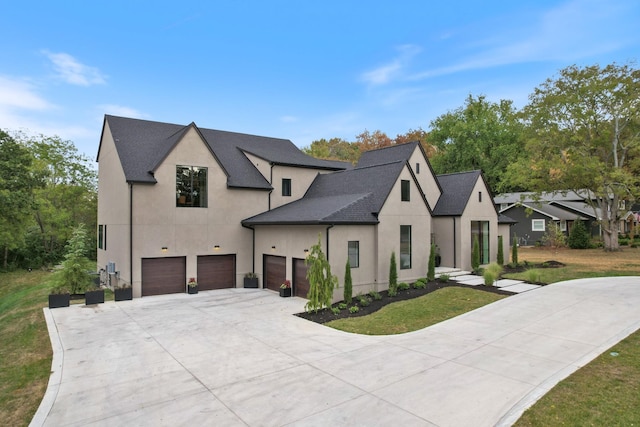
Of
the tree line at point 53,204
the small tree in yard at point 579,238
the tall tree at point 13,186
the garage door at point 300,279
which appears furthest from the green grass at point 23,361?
the small tree in yard at point 579,238

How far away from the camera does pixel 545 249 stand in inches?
1391

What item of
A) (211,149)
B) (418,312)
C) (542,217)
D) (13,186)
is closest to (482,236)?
(418,312)

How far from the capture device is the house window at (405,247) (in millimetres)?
17453

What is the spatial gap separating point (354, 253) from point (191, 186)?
8.82m

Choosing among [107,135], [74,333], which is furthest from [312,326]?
[107,135]

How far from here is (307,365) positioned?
325 inches

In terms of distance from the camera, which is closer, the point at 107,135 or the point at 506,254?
the point at 107,135

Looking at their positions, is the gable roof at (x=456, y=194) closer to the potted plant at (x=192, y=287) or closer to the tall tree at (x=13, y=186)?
the potted plant at (x=192, y=287)

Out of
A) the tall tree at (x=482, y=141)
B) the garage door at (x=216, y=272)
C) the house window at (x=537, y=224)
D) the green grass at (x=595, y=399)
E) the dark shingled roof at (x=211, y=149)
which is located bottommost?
the green grass at (x=595, y=399)

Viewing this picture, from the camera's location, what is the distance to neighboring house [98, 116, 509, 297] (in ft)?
53.5

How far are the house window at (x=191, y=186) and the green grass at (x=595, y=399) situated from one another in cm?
1607

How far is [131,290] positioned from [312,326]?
917 cm

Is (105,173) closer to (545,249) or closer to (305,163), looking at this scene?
(305,163)

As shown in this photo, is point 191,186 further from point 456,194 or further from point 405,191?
point 456,194
